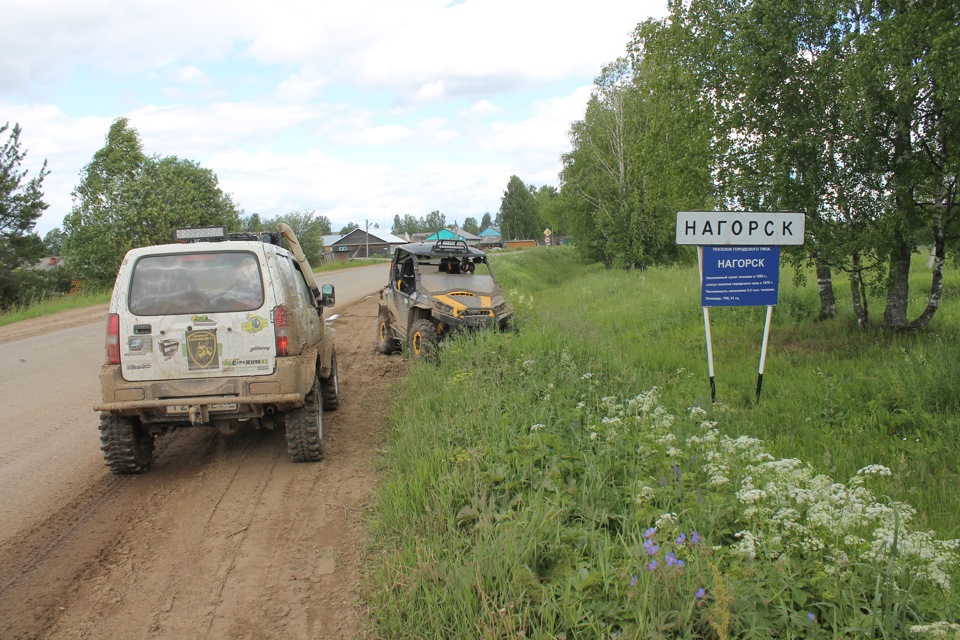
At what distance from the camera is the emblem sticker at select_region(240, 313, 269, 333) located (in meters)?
5.29

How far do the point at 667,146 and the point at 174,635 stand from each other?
1082cm

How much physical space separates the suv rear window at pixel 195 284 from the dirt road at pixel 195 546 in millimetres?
1541

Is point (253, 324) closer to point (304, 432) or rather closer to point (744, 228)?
point (304, 432)

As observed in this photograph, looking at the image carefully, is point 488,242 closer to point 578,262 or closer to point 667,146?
point 578,262

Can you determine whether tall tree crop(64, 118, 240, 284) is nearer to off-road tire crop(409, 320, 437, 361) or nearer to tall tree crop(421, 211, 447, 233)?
off-road tire crop(409, 320, 437, 361)

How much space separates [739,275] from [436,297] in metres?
4.62

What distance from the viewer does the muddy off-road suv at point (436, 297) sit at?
955 cm

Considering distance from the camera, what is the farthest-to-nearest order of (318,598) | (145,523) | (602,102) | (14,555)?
(602,102), (145,523), (14,555), (318,598)

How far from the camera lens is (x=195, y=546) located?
427 centimetres

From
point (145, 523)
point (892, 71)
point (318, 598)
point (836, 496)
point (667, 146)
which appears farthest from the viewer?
point (667, 146)

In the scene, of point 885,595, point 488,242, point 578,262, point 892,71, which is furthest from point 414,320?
point 488,242

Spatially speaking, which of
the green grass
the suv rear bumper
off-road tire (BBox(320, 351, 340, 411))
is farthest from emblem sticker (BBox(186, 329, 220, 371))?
the green grass

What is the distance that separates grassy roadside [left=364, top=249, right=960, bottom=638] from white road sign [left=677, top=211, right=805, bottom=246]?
66.5 inches

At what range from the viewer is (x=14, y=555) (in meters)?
4.14
